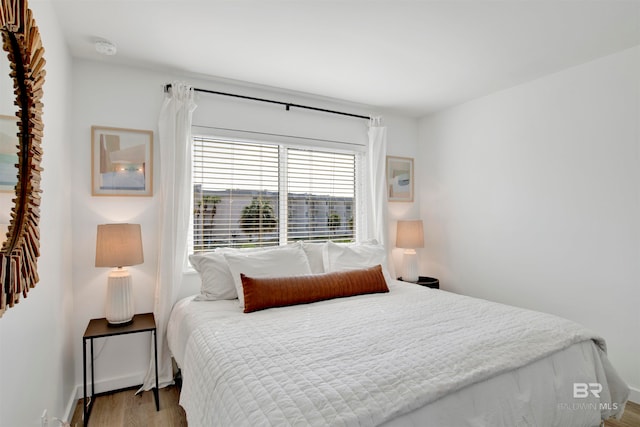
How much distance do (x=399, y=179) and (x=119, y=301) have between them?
3.06 m

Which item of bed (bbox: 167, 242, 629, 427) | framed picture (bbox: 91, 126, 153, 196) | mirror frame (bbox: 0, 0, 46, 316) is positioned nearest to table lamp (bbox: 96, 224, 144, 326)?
framed picture (bbox: 91, 126, 153, 196)

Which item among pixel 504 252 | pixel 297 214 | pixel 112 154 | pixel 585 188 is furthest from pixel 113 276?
pixel 585 188

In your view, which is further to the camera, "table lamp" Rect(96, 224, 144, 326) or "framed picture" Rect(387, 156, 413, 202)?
"framed picture" Rect(387, 156, 413, 202)

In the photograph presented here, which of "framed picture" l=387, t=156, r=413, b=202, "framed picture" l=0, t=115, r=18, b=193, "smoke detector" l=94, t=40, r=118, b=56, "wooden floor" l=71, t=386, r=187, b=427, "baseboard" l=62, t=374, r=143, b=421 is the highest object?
"smoke detector" l=94, t=40, r=118, b=56

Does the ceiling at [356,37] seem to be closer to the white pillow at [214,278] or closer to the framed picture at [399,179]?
the framed picture at [399,179]

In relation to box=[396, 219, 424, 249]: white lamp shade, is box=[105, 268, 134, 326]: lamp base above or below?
below

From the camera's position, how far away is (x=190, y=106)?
2.87 metres

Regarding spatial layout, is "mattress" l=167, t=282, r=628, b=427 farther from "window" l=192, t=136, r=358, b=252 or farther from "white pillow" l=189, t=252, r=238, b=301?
"window" l=192, t=136, r=358, b=252

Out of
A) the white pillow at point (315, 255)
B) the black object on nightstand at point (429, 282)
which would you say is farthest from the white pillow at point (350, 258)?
the black object on nightstand at point (429, 282)

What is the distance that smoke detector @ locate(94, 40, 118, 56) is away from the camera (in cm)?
237

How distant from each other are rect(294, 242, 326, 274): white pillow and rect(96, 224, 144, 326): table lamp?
131cm

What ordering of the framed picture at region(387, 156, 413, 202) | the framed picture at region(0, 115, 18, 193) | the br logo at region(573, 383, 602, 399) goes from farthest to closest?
the framed picture at region(387, 156, 413, 202) → the br logo at region(573, 383, 602, 399) → the framed picture at region(0, 115, 18, 193)

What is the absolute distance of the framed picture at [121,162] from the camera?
2.67 metres

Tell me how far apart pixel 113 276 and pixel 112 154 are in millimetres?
930
